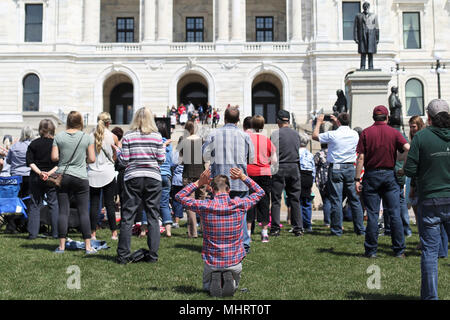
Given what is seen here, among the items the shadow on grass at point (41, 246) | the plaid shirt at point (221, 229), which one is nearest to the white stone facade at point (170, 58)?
the shadow on grass at point (41, 246)

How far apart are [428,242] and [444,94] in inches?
1368

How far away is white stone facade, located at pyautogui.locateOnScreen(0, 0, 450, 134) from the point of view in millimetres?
34562

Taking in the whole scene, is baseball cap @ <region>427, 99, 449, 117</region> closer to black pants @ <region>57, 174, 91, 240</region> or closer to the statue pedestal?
black pants @ <region>57, 174, 91, 240</region>

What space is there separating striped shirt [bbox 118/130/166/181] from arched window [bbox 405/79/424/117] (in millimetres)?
33093

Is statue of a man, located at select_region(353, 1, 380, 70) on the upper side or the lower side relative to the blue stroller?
upper

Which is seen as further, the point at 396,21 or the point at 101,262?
the point at 396,21

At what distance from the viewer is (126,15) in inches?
1532

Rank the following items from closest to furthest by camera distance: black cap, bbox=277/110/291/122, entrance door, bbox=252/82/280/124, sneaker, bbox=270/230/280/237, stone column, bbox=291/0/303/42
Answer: black cap, bbox=277/110/291/122 < sneaker, bbox=270/230/280/237 < stone column, bbox=291/0/303/42 < entrance door, bbox=252/82/280/124

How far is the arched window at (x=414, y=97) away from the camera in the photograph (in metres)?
36.4

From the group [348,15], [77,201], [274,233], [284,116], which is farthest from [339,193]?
[348,15]

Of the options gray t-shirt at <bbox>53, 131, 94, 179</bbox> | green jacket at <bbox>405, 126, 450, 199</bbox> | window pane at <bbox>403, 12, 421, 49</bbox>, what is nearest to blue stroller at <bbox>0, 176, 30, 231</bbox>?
gray t-shirt at <bbox>53, 131, 94, 179</bbox>

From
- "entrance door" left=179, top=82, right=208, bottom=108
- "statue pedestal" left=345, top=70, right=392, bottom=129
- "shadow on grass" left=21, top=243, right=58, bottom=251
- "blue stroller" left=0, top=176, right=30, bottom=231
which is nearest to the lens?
"shadow on grass" left=21, top=243, right=58, bottom=251

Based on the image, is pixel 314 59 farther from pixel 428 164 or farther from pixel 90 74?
pixel 428 164
